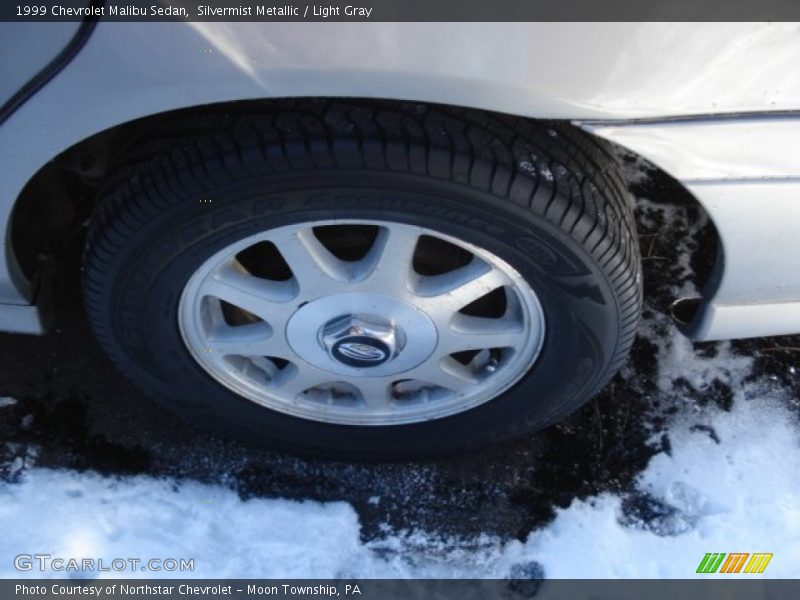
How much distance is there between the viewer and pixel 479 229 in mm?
1631

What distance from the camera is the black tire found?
154 centimetres

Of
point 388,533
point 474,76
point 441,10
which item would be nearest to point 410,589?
point 388,533

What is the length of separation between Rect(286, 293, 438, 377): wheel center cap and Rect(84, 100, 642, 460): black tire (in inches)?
9.7

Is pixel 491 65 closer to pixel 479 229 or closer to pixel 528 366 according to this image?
pixel 479 229

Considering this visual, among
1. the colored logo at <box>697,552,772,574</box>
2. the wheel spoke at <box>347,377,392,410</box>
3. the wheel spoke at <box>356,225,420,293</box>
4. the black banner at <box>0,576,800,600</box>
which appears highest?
the wheel spoke at <box>356,225,420,293</box>

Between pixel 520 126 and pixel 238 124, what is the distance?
500mm

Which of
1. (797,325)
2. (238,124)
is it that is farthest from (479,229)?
(797,325)

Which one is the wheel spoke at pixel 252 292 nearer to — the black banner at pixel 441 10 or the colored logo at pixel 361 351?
the colored logo at pixel 361 351

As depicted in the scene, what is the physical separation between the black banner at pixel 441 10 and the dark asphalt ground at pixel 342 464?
1.19 metres

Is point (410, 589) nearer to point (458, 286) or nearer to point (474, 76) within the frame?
point (458, 286)

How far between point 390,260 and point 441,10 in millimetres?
538

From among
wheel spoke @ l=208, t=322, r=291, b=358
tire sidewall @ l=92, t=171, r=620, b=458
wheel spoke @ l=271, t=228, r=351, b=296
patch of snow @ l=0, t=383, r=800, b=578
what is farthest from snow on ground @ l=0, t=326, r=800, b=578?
wheel spoke @ l=271, t=228, r=351, b=296

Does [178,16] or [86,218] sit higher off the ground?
[178,16]

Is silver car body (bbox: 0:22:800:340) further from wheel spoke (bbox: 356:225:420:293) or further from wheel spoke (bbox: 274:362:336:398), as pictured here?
wheel spoke (bbox: 274:362:336:398)
